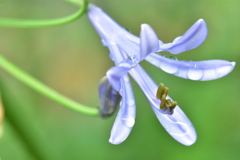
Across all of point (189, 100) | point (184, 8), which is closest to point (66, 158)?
point (189, 100)

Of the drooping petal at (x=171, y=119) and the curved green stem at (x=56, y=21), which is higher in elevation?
the curved green stem at (x=56, y=21)

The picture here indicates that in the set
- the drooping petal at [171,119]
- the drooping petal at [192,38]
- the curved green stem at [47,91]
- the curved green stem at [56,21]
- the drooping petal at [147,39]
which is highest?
the curved green stem at [56,21]

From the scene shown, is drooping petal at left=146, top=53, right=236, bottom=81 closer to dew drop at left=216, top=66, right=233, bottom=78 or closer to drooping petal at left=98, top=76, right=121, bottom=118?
dew drop at left=216, top=66, right=233, bottom=78

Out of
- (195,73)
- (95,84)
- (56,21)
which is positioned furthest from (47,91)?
(95,84)

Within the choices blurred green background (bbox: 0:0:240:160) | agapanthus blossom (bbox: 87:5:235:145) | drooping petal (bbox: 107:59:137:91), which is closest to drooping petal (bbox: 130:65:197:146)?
agapanthus blossom (bbox: 87:5:235:145)

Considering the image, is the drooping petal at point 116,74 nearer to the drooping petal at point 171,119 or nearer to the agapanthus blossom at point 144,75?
the agapanthus blossom at point 144,75

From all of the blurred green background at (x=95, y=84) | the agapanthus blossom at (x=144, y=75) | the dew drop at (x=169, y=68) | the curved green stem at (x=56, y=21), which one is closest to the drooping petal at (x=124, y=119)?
the agapanthus blossom at (x=144, y=75)
